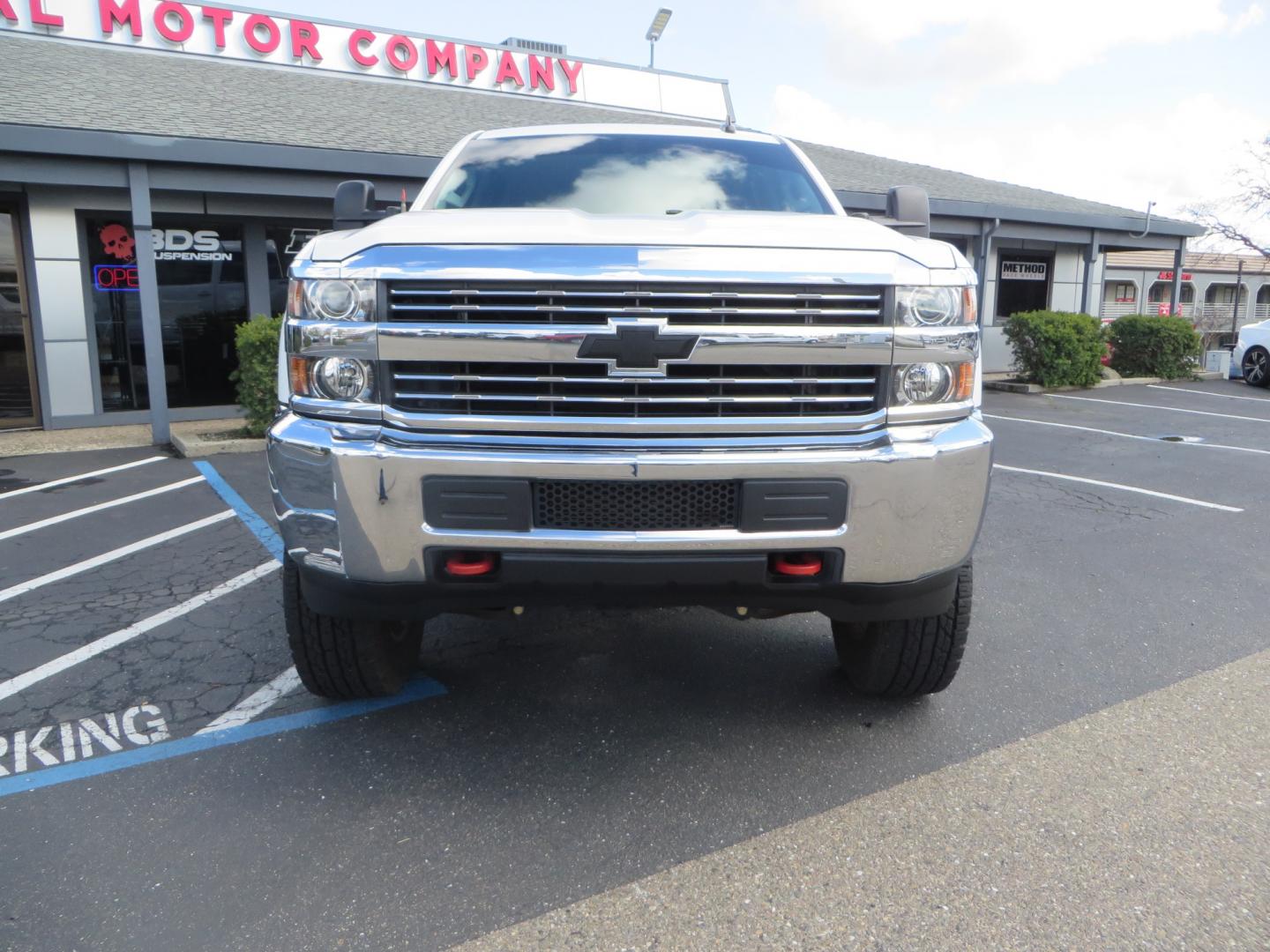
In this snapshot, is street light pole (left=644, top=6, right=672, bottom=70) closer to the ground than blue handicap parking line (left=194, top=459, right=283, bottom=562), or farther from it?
farther from it

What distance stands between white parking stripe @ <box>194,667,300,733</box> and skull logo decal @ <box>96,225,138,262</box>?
905 cm

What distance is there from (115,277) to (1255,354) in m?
17.9

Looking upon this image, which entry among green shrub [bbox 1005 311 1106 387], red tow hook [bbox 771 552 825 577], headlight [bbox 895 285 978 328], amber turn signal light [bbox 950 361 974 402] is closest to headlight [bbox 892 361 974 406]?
amber turn signal light [bbox 950 361 974 402]

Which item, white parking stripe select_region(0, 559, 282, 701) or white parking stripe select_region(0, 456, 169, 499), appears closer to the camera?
white parking stripe select_region(0, 559, 282, 701)

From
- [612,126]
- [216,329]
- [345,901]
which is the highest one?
[612,126]

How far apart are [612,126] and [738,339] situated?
87.7 inches

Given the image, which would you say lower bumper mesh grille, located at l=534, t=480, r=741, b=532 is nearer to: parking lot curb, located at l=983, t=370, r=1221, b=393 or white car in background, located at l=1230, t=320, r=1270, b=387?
parking lot curb, located at l=983, t=370, r=1221, b=393

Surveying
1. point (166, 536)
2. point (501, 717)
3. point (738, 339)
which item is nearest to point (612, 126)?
point (738, 339)

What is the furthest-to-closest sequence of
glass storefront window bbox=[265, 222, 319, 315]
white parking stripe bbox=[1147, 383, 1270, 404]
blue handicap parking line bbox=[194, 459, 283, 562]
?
1. white parking stripe bbox=[1147, 383, 1270, 404]
2. glass storefront window bbox=[265, 222, 319, 315]
3. blue handicap parking line bbox=[194, 459, 283, 562]

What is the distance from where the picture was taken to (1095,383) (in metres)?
15.3

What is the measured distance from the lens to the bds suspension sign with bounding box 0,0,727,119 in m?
13.2

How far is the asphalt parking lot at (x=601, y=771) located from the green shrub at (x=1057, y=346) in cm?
1061

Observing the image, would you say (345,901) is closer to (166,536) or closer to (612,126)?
(612,126)

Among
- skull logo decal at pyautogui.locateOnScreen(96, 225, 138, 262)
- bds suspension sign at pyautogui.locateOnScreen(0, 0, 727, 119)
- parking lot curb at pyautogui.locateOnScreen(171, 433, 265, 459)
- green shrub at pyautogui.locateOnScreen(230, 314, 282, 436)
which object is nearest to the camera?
parking lot curb at pyautogui.locateOnScreen(171, 433, 265, 459)
